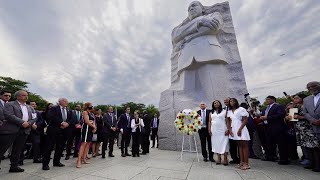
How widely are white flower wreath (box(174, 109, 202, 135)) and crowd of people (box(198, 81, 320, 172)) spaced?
282 millimetres

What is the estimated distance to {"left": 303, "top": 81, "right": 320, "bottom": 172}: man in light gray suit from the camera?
4.05m

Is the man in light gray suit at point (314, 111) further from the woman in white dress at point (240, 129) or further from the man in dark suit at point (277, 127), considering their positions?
the woman in white dress at point (240, 129)

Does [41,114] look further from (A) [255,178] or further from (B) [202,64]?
(B) [202,64]

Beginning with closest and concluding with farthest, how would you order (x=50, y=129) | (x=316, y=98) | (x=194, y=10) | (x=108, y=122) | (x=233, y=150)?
(x=316, y=98), (x=50, y=129), (x=233, y=150), (x=108, y=122), (x=194, y=10)

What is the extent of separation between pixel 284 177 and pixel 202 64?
643 centimetres

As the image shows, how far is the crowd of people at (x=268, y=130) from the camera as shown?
4238 mm

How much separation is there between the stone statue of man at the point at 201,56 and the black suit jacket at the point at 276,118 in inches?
133

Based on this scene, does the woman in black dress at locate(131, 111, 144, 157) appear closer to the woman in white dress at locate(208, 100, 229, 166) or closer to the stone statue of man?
the woman in white dress at locate(208, 100, 229, 166)

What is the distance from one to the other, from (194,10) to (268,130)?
7509 millimetres

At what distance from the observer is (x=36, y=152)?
550 cm

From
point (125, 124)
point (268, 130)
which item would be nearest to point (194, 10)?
point (125, 124)

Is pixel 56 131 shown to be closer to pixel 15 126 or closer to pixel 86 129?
pixel 86 129

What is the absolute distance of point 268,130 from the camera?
5.33 meters

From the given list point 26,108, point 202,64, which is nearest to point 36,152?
point 26,108
